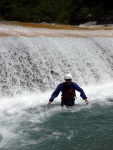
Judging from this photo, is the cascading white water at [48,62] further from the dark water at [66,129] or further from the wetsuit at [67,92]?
the wetsuit at [67,92]

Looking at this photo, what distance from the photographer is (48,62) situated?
12203 millimetres

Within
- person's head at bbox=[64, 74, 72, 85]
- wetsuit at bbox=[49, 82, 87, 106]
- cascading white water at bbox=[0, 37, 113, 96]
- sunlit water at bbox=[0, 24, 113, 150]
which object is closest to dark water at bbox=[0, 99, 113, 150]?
sunlit water at bbox=[0, 24, 113, 150]

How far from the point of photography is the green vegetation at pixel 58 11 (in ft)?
116

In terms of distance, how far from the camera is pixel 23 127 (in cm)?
782

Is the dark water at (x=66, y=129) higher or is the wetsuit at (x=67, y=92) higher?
the wetsuit at (x=67, y=92)

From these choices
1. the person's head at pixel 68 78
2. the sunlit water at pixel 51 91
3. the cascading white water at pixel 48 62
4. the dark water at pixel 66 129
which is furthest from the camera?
the cascading white water at pixel 48 62

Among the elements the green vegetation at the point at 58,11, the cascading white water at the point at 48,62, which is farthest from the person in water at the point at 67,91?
the green vegetation at the point at 58,11

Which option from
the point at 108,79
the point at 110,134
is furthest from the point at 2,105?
the point at 108,79

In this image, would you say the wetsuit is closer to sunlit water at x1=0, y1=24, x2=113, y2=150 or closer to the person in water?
the person in water

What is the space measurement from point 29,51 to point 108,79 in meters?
3.35

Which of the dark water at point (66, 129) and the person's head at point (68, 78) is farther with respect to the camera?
the person's head at point (68, 78)

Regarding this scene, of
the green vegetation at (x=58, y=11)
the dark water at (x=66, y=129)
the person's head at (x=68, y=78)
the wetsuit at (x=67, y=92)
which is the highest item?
the green vegetation at (x=58, y=11)

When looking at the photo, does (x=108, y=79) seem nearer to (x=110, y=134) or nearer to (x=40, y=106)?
(x=40, y=106)

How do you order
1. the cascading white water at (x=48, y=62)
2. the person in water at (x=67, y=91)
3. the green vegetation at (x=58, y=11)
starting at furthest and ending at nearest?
the green vegetation at (x=58, y=11)
the cascading white water at (x=48, y=62)
the person in water at (x=67, y=91)
